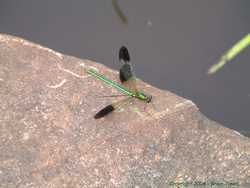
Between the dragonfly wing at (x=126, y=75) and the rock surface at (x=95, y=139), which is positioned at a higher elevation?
the dragonfly wing at (x=126, y=75)

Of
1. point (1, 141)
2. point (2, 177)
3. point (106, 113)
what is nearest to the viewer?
point (2, 177)

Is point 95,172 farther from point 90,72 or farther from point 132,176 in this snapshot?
point 90,72

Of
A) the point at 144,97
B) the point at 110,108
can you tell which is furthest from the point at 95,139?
the point at 144,97

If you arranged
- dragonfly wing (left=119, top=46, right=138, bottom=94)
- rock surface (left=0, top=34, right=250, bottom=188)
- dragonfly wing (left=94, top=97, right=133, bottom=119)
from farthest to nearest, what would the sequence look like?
dragonfly wing (left=119, top=46, right=138, bottom=94)
dragonfly wing (left=94, top=97, right=133, bottom=119)
rock surface (left=0, top=34, right=250, bottom=188)

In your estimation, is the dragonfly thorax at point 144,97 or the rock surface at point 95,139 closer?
the rock surface at point 95,139

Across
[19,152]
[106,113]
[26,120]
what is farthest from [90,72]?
[19,152]

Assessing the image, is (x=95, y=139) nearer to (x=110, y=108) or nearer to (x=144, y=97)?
Answer: (x=110, y=108)

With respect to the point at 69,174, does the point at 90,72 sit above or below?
above

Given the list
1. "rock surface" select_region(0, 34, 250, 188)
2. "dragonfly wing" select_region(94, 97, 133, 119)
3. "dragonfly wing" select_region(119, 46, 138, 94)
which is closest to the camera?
"rock surface" select_region(0, 34, 250, 188)
